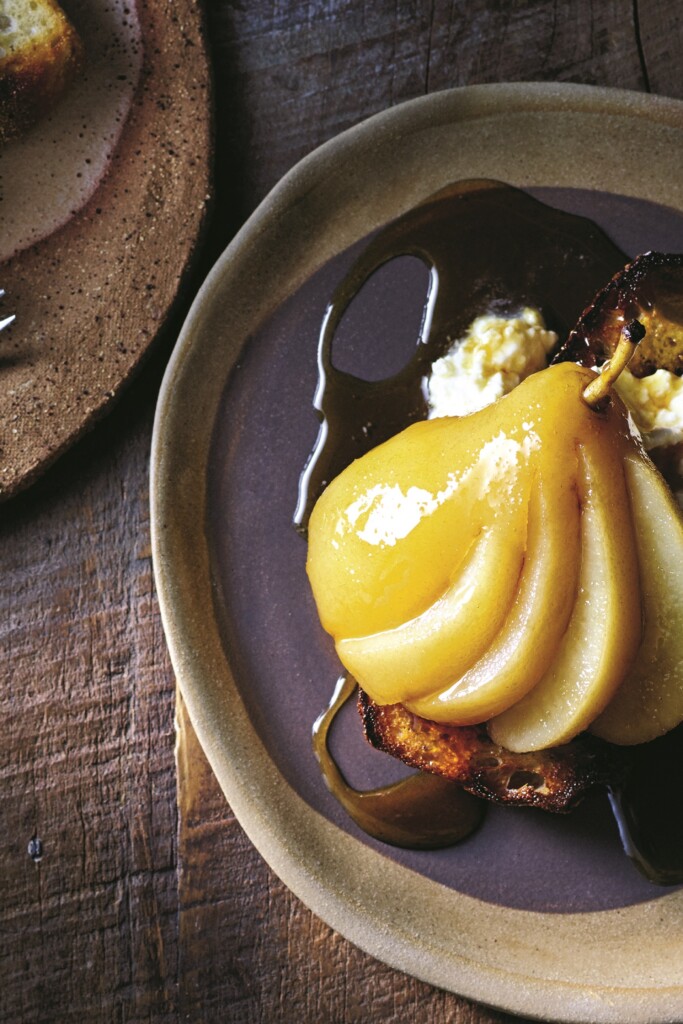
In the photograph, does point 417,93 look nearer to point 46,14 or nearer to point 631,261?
point 631,261

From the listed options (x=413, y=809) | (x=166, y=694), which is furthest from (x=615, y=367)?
(x=166, y=694)

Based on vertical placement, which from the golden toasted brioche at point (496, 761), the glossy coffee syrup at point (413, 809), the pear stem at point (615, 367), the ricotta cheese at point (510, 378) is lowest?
the glossy coffee syrup at point (413, 809)

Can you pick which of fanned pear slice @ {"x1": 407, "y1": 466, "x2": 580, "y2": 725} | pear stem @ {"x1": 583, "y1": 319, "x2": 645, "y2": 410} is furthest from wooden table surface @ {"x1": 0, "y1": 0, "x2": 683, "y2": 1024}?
pear stem @ {"x1": 583, "y1": 319, "x2": 645, "y2": 410}

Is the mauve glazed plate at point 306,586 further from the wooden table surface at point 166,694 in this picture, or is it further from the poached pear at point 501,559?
the poached pear at point 501,559

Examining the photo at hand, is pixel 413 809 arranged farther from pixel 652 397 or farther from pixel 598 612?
pixel 652 397

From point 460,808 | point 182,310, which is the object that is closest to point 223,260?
point 182,310

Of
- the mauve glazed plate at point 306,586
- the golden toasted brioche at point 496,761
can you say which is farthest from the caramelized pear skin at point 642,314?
the golden toasted brioche at point 496,761

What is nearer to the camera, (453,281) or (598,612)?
(598,612)
